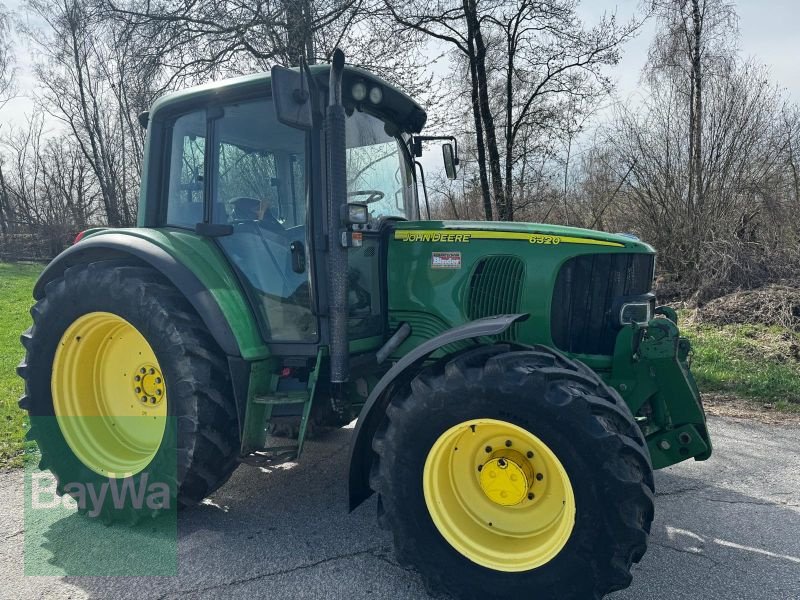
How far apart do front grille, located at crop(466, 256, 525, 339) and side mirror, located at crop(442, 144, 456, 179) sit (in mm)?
1263

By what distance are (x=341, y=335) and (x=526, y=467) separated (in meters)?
1.12

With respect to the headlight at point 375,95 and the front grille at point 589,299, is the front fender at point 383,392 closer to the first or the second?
the front grille at point 589,299

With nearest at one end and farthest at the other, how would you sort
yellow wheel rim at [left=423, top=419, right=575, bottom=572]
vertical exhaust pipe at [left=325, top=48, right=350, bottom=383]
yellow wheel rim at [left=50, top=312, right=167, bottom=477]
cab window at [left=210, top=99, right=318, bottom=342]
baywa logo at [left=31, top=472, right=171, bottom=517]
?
yellow wheel rim at [left=423, top=419, right=575, bottom=572] < vertical exhaust pipe at [left=325, top=48, right=350, bottom=383] < baywa logo at [left=31, top=472, right=171, bottom=517] < cab window at [left=210, top=99, right=318, bottom=342] < yellow wheel rim at [left=50, top=312, right=167, bottom=477]

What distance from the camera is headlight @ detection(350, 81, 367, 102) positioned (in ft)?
10.3

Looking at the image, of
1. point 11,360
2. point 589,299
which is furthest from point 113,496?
point 11,360

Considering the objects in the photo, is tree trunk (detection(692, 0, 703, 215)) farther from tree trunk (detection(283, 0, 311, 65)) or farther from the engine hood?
the engine hood

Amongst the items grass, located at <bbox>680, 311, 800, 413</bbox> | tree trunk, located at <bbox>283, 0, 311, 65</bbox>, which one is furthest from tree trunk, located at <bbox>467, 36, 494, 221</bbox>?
grass, located at <bbox>680, 311, 800, 413</bbox>

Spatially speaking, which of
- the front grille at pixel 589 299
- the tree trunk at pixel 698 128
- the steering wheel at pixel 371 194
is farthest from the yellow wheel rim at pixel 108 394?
the tree trunk at pixel 698 128

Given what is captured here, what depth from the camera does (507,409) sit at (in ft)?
7.68

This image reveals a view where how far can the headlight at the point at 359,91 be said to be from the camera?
3133mm

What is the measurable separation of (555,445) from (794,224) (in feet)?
29.4

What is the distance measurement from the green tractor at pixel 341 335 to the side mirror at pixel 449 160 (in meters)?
0.52

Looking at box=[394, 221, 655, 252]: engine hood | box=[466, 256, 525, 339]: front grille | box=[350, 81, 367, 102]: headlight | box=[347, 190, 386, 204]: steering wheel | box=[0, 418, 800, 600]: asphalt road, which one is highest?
box=[350, 81, 367, 102]: headlight

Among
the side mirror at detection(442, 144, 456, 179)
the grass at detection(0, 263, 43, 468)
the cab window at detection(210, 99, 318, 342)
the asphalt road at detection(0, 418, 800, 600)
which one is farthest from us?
the grass at detection(0, 263, 43, 468)
